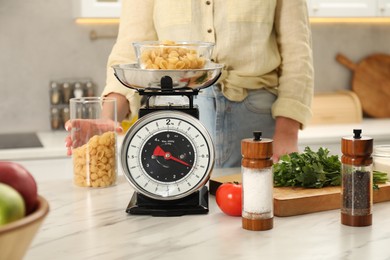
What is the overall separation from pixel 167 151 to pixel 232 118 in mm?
789

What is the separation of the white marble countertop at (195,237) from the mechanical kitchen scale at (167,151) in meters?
0.05

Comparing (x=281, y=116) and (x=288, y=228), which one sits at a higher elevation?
(x=281, y=116)

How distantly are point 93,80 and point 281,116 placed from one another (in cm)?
192

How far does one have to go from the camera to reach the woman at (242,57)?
6.91 feet

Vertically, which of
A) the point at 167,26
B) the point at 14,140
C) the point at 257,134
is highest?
the point at 167,26

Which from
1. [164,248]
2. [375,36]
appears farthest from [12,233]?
[375,36]

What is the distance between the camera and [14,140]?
3.55 m

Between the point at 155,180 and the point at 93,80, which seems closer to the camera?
the point at 155,180

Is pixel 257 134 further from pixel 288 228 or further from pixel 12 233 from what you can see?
pixel 12 233

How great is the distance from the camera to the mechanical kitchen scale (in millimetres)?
1392

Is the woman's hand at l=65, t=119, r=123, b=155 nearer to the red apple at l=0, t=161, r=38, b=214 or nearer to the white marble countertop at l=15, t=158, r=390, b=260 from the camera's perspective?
the white marble countertop at l=15, t=158, r=390, b=260

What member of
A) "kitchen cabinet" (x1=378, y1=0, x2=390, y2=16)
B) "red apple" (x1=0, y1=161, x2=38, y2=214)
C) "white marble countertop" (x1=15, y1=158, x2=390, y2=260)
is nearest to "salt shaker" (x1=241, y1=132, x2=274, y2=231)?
"white marble countertop" (x1=15, y1=158, x2=390, y2=260)

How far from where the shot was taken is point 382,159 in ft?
5.37

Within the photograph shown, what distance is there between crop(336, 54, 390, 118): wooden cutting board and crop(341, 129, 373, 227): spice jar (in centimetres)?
297
